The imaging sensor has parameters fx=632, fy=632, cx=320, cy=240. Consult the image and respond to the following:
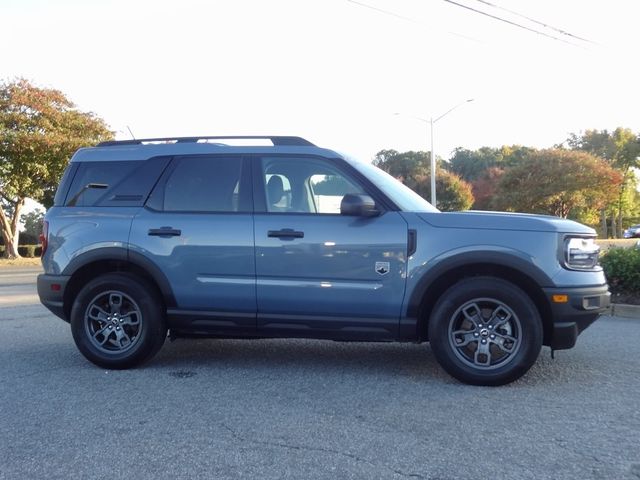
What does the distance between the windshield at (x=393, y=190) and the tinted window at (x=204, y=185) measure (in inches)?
43.2

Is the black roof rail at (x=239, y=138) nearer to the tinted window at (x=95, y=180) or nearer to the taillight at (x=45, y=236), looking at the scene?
the tinted window at (x=95, y=180)

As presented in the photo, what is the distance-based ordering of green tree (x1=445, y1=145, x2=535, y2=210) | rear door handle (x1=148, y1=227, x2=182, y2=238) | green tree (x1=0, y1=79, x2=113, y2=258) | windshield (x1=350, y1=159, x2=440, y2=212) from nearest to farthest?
windshield (x1=350, y1=159, x2=440, y2=212)
rear door handle (x1=148, y1=227, x2=182, y2=238)
green tree (x1=0, y1=79, x2=113, y2=258)
green tree (x1=445, y1=145, x2=535, y2=210)

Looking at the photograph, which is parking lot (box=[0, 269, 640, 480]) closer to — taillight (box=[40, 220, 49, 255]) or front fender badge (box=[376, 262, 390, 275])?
front fender badge (box=[376, 262, 390, 275])

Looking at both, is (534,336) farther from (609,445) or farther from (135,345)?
(135,345)

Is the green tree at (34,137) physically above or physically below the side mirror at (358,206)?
above

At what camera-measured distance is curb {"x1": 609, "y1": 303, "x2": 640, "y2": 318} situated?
8852mm

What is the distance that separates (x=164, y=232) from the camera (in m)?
5.57

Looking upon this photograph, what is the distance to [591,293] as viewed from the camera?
498cm

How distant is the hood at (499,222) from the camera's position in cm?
502

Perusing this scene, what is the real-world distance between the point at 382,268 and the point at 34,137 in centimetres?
2389

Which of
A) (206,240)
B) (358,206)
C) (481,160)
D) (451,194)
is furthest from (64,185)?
(481,160)

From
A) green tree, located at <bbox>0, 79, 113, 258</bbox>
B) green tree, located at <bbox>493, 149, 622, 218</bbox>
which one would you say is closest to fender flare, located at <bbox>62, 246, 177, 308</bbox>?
green tree, located at <bbox>0, 79, 113, 258</bbox>

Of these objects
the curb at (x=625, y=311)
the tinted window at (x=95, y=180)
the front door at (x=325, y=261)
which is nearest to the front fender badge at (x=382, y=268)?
the front door at (x=325, y=261)

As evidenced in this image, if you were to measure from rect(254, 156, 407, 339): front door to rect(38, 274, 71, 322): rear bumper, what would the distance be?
1897 millimetres
